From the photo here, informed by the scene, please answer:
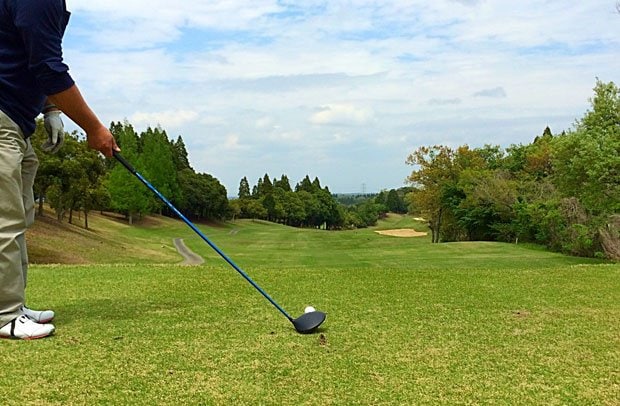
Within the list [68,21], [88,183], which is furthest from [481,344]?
[88,183]

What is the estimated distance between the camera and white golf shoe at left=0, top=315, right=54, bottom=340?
3818 millimetres

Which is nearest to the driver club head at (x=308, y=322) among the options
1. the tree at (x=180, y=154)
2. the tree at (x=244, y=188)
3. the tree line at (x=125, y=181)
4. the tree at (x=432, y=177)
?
the tree line at (x=125, y=181)

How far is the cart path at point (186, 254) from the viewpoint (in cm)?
3534

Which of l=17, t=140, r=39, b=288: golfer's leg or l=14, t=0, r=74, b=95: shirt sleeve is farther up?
l=14, t=0, r=74, b=95: shirt sleeve

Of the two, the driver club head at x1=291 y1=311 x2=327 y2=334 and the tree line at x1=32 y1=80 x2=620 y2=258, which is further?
the tree line at x1=32 y1=80 x2=620 y2=258

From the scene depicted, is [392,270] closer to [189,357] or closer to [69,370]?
[189,357]

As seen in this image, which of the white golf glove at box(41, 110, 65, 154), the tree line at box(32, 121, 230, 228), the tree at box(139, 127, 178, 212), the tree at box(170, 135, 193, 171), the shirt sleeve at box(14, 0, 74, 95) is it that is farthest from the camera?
the tree at box(170, 135, 193, 171)

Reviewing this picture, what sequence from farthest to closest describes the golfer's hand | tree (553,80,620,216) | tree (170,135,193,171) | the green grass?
tree (170,135,193,171) < tree (553,80,620,216) < the golfer's hand < the green grass

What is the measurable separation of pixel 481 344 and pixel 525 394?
0.96 m

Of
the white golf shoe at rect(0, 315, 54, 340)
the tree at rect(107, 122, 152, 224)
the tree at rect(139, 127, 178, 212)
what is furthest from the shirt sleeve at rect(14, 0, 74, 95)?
the tree at rect(139, 127, 178, 212)

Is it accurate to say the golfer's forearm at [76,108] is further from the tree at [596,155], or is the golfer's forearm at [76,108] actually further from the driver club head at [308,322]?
the tree at [596,155]

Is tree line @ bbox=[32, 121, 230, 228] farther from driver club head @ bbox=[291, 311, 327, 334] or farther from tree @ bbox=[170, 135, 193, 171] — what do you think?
driver club head @ bbox=[291, 311, 327, 334]

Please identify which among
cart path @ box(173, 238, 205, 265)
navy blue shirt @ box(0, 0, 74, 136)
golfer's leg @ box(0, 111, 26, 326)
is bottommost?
cart path @ box(173, 238, 205, 265)

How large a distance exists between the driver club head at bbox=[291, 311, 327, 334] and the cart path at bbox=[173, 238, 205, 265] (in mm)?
28765
